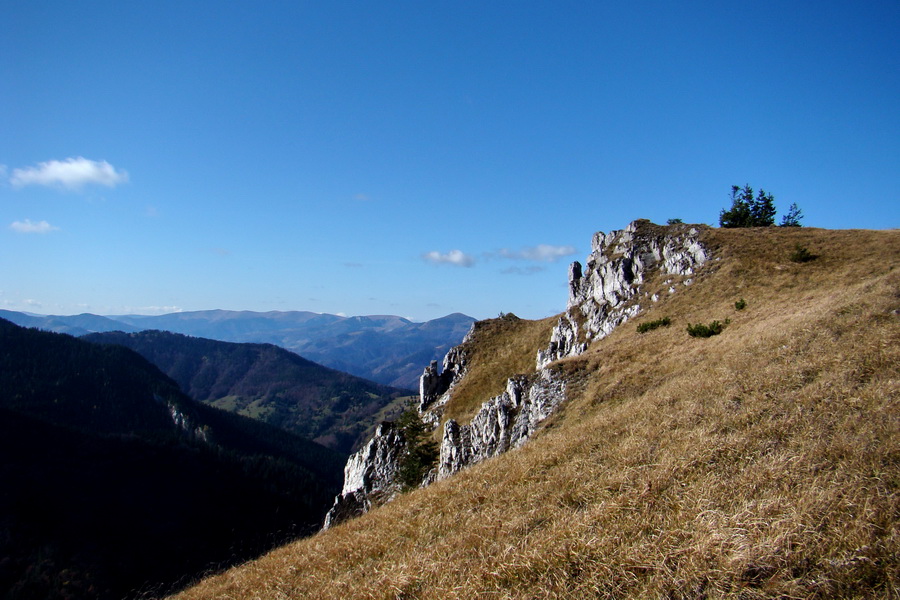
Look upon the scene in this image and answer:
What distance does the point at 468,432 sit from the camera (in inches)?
1585

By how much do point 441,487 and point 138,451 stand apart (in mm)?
209441

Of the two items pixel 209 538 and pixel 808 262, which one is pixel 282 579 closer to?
pixel 808 262

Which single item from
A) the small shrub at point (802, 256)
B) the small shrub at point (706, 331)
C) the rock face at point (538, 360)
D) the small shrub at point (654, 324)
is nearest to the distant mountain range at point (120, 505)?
the rock face at point (538, 360)

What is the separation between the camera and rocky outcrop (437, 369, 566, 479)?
95.2ft

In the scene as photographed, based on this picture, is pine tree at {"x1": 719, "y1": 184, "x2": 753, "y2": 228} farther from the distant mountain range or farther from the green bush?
the distant mountain range

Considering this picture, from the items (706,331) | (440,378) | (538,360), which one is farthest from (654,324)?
(440,378)

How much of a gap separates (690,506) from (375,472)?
47649 millimetres

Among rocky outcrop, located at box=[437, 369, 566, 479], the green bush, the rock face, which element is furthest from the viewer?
the green bush

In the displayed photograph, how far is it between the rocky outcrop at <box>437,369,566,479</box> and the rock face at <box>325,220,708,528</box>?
9 centimetres

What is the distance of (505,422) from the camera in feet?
112

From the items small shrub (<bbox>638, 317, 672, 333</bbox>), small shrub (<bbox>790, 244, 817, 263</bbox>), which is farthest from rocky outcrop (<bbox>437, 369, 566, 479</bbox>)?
small shrub (<bbox>790, 244, 817, 263</bbox>)

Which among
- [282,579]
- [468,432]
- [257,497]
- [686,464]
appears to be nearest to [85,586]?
[257,497]

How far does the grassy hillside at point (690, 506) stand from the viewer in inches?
241

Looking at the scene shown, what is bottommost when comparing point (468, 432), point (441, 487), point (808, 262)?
point (468, 432)
